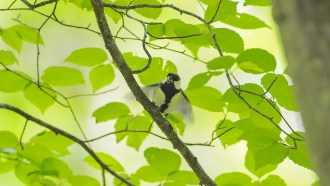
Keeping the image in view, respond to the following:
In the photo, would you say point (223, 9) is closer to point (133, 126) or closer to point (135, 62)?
point (135, 62)

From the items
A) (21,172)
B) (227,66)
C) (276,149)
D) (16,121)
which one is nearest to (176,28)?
(227,66)

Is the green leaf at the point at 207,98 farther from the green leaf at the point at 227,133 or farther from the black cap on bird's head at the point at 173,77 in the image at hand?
the black cap on bird's head at the point at 173,77

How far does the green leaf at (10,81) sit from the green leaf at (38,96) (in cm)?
2

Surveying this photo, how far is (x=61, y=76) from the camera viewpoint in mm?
1253

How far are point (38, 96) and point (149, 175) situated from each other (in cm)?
30

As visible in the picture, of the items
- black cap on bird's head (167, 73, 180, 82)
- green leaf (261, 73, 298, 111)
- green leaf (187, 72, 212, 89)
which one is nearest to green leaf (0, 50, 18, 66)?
black cap on bird's head (167, 73, 180, 82)

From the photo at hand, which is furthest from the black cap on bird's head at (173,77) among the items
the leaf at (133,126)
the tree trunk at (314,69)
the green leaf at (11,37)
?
the tree trunk at (314,69)

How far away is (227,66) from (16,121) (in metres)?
2.22

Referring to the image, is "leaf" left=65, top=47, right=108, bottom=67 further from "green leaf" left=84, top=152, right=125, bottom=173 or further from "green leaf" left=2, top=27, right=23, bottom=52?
"green leaf" left=84, top=152, right=125, bottom=173

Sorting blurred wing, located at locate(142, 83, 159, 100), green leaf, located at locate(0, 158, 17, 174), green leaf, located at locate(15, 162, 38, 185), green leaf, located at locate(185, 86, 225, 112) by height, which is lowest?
green leaf, located at locate(185, 86, 225, 112)

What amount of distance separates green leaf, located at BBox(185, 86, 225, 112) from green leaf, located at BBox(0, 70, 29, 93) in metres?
0.38

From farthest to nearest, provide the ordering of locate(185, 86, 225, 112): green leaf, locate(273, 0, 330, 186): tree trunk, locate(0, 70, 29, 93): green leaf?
locate(0, 70, 29, 93): green leaf, locate(185, 86, 225, 112): green leaf, locate(273, 0, 330, 186): tree trunk

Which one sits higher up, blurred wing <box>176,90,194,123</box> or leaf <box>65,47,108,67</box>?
leaf <box>65,47,108,67</box>

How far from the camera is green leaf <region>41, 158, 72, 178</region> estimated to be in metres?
1.19
